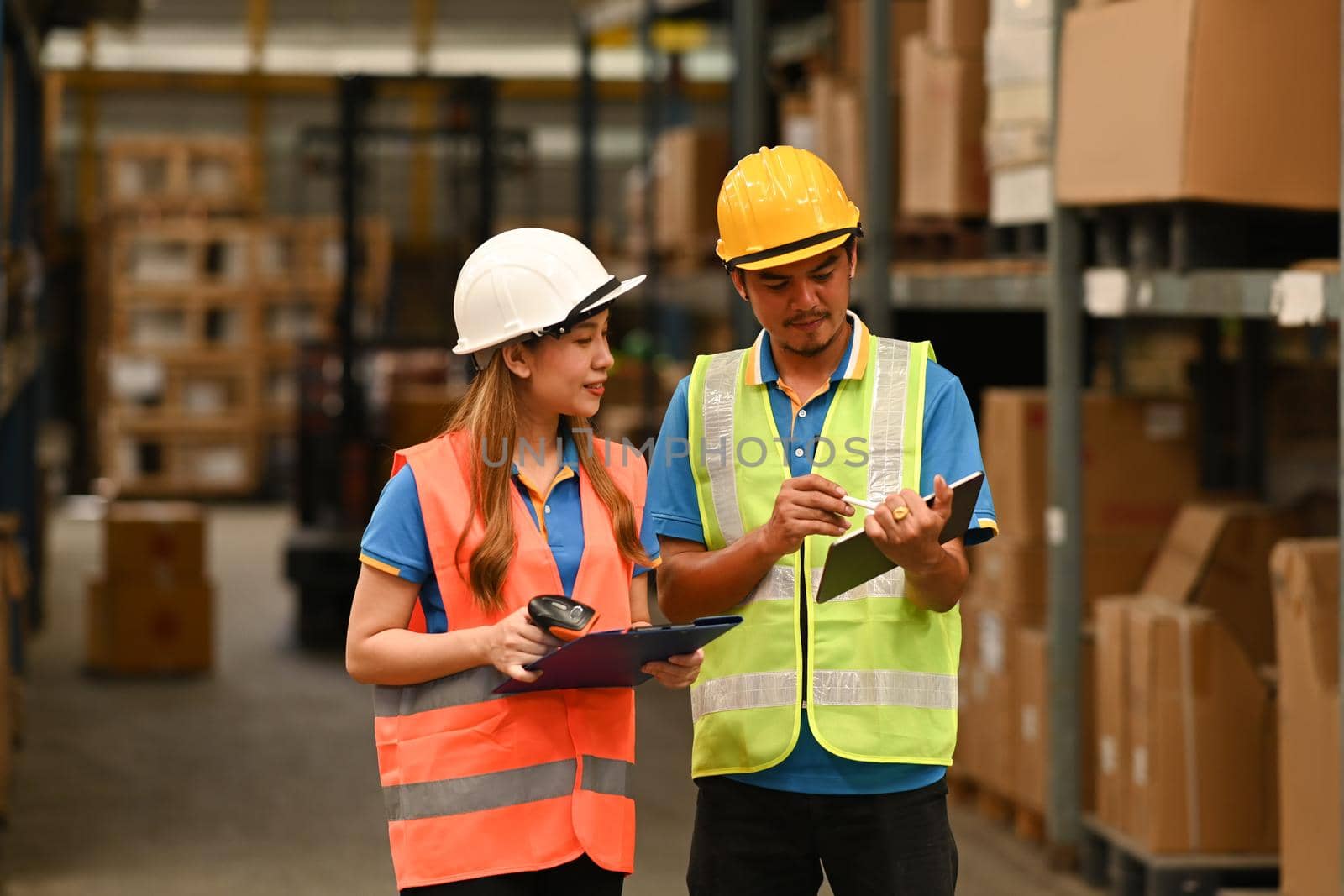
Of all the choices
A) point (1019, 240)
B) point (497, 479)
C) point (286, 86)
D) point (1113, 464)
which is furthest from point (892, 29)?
point (286, 86)

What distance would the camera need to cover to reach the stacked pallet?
54.2ft

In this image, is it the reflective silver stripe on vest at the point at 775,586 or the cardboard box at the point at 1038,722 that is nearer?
the reflective silver stripe on vest at the point at 775,586

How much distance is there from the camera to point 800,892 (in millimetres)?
2635

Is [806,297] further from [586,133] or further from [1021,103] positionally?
[586,133]

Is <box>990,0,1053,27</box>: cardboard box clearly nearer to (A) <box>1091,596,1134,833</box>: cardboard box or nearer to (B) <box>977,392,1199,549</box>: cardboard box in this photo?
(B) <box>977,392,1199,549</box>: cardboard box

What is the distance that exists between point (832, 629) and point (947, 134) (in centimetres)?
388

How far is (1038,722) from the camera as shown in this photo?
5773mm

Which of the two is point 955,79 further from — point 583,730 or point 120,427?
point 120,427

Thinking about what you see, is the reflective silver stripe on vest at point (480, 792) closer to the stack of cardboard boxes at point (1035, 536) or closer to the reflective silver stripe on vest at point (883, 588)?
the reflective silver stripe on vest at point (883, 588)

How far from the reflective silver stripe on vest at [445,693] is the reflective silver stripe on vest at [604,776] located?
156 mm

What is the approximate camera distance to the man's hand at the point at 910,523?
2371 millimetres

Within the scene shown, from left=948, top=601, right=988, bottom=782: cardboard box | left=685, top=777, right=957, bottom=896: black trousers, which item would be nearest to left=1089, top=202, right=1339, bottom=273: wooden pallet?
left=948, top=601, right=988, bottom=782: cardboard box

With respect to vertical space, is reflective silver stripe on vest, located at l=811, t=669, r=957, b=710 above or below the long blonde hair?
below

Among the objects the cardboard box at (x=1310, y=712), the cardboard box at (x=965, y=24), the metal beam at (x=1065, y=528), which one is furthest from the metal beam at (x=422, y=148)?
the cardboard box at (x=1310, y=712)
